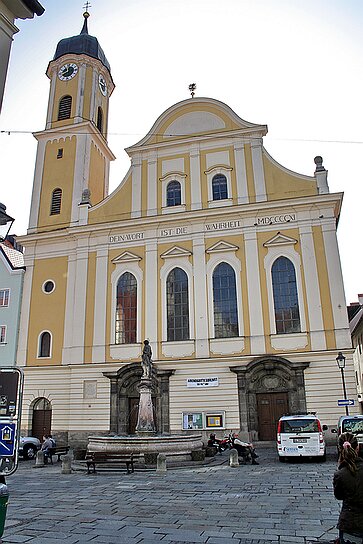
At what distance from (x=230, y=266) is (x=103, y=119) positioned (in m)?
17.2

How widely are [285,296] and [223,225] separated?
5.59 m

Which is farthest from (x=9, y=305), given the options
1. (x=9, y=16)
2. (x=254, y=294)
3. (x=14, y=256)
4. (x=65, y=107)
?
(x=9, y=16)

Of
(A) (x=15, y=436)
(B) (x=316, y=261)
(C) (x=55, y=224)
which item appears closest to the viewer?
(A) (x=15, y=436)

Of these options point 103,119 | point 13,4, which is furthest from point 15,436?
point 103,119

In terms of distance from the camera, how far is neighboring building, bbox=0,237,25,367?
2952cm

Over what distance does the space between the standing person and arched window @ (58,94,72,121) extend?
33.7m

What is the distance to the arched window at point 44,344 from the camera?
29.0 meters

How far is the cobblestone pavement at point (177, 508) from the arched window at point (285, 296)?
10.5 meters

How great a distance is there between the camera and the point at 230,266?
88.4ft

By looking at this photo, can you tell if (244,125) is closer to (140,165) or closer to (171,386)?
(140,165)

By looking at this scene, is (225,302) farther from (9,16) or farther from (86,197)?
(9,16)

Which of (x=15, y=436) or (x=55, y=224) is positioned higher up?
(x=55, y=224)

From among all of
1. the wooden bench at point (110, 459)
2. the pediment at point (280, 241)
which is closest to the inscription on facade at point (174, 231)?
the pediment at point (280, 241)

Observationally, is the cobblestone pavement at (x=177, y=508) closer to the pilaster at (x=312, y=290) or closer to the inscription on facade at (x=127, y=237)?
the pilaster at (x=312, y=290)
